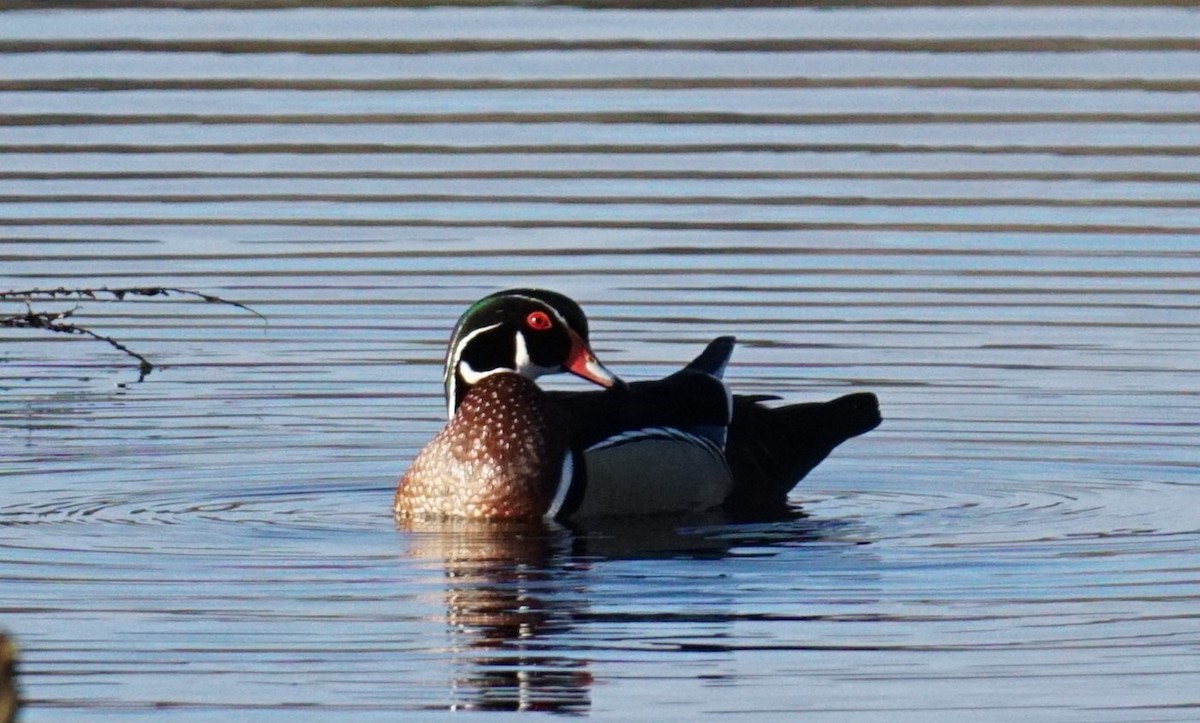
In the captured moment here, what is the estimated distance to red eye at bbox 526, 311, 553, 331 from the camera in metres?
13.6

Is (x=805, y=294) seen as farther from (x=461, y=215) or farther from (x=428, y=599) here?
(x=428, y=599)

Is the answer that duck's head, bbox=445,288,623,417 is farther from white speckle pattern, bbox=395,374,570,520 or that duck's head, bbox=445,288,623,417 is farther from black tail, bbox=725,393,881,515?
black tail, bbox=725,393,881,515

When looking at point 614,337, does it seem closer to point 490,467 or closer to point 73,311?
point 73,311

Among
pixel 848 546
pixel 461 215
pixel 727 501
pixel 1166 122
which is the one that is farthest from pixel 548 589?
pixel 1166 122

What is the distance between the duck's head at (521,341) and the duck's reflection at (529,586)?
0.69 m

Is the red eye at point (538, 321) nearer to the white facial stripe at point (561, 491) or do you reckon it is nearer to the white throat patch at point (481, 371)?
the white throat patch at point (481, 371)

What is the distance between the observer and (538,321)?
13617 millimetres

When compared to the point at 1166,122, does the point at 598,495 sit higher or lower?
lower

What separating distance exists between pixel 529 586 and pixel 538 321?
1.96 meters

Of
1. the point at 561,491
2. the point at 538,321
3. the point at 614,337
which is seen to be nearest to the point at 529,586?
the point at 561,491

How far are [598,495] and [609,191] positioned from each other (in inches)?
281

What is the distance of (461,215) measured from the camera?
19.9 m

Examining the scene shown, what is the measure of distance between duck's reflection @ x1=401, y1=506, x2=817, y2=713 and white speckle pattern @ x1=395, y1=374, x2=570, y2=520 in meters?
0.10

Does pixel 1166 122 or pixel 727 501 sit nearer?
pixel 727 501
